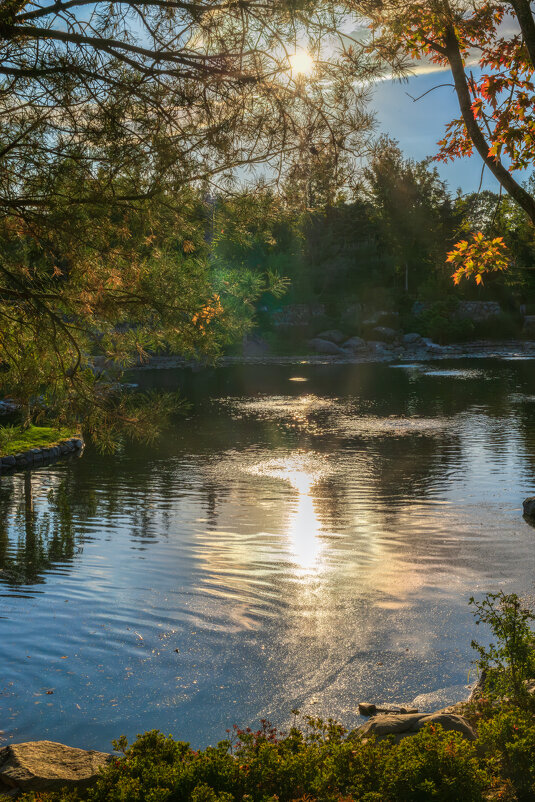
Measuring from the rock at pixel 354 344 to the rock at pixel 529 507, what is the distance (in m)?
49.4

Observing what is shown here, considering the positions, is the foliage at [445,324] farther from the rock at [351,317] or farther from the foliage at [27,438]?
the foliage at [27,438]

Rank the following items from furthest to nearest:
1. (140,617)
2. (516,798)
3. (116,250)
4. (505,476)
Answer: (505,476) → (140,617) → (116,250) → (516,798)

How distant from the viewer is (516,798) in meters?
4.36

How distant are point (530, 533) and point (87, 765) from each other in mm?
9899

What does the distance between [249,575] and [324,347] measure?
53.6m

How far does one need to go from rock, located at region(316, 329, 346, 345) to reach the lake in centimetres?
4232

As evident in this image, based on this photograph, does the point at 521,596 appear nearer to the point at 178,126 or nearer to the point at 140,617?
the point at 140,617

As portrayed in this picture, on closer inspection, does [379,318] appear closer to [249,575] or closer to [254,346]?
[254,346]

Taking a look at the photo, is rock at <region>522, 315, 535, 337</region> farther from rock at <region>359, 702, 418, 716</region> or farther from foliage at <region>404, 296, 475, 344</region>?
rock at <region>359, 702, 418, 716</region>

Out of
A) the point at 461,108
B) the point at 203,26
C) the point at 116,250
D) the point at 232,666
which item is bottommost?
the point at 232,666

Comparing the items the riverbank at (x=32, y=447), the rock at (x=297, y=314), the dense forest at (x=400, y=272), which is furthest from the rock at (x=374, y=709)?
the rock at (x=297, y=314)

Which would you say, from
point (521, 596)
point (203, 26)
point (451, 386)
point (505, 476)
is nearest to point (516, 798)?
point (521, 596)

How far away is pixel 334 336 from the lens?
66.7 m

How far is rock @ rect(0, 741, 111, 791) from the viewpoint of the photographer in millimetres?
4625
